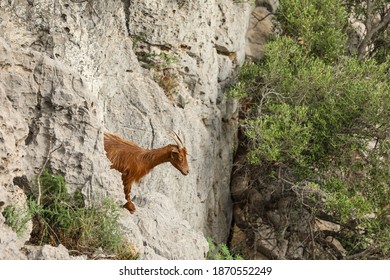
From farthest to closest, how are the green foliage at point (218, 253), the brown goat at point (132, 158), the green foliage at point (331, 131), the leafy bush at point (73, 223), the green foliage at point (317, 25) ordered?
the green foliage at point (317, 25) → the green foliage at point (331, 131) → the green foliage at point (218, 253) → the brown goat at point (132, 158) → the leafy bush at point (73, 223)

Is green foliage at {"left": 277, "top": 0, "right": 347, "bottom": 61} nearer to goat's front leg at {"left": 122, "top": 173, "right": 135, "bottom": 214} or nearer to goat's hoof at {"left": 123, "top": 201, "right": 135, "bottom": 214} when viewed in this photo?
goat's front leg at {"left": 122, "top": 173, "right": 135, "bottom": 214}

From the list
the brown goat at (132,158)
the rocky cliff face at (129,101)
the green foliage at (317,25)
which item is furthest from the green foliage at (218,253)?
the green foliage at (317,25)

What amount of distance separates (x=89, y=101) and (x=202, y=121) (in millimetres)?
6117

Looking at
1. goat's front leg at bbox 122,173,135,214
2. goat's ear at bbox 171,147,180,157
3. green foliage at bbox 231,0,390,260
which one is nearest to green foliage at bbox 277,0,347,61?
green foliage at bbox 231,0,390,260

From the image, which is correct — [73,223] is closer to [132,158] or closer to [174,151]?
[132,158]

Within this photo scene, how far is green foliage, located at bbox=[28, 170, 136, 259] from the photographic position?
11.8 m

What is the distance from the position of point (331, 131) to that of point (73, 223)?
853 cm

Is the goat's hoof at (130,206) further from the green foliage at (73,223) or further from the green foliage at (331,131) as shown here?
the green foliage at (331,131)

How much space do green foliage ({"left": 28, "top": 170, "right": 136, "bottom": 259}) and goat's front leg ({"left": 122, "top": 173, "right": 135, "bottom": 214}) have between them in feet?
3.76

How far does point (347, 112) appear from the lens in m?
18.8

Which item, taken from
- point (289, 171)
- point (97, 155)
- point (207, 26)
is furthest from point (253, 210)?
point (97, 155)

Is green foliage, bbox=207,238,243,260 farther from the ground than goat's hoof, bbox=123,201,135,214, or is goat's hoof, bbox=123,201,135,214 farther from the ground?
goat's hoof, bbox=123,201,135,214

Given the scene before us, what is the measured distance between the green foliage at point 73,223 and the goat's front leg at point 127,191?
115 cm

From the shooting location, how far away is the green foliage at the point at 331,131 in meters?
18.5
